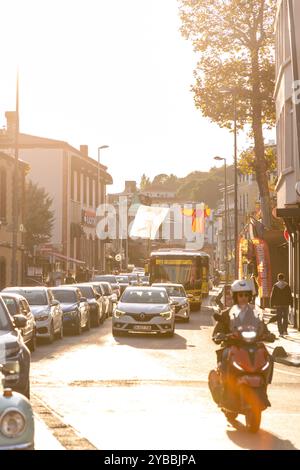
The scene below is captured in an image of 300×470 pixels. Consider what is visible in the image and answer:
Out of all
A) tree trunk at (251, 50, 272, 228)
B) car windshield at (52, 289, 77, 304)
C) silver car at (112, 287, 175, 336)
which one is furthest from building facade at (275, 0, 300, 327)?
tree trunk at (251, 50, 272, 228)

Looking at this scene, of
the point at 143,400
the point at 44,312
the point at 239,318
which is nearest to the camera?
the point at 239,318

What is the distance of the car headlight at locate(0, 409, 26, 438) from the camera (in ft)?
23.2

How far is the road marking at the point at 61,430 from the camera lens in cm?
1008

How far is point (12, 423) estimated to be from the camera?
7.13 m

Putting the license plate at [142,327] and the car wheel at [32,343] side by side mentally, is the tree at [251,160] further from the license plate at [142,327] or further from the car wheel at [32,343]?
the car wheel at [32,343]

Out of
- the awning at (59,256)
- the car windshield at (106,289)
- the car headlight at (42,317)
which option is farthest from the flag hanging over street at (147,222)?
the car headlight at (42,317)

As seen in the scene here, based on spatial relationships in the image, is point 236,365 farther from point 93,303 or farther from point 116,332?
point 93,303

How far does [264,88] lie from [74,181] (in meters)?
43.3

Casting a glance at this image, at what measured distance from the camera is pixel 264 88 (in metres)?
43.9

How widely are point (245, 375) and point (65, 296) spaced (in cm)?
2075

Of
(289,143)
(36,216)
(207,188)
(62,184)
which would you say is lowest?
(36,216)

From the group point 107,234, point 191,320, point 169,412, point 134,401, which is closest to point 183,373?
point 134,401

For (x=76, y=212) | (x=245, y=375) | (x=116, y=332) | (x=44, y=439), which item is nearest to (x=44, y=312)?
(x=116, y=332)

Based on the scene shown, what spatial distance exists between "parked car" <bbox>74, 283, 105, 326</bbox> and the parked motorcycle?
24.0m
